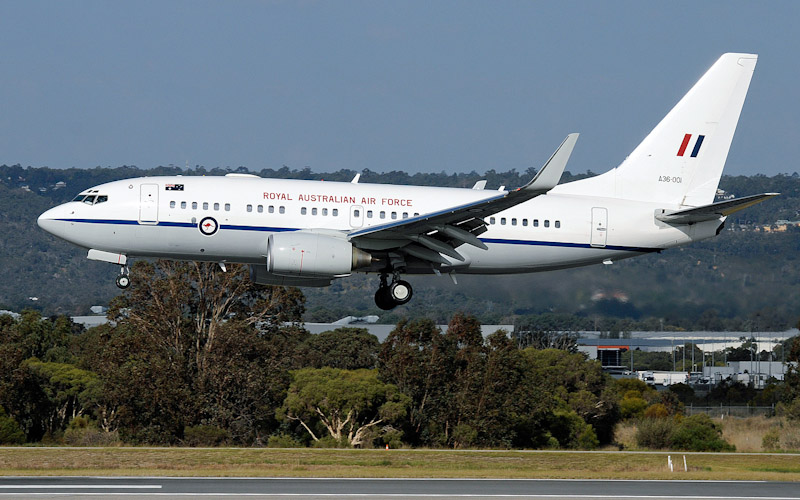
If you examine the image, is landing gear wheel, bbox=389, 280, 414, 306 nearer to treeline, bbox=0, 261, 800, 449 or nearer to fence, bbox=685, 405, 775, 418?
treeline, bbox=0, 261, 800, 449

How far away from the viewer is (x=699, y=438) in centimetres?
6456

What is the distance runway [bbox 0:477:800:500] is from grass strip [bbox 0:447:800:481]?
68.5 inches

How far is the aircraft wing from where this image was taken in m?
30.4

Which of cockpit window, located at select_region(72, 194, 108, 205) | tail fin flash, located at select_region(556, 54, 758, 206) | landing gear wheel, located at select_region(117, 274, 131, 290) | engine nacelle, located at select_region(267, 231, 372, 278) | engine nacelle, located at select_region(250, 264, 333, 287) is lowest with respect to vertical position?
landing gear wheel, located at select_region(117, 274, 131, 290)

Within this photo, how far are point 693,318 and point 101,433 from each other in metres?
40.0

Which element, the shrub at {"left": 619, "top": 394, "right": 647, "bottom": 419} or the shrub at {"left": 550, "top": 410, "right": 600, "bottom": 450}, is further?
the shrub at {"left": 619, "top": 394, "right": 647, "bottom": 419}

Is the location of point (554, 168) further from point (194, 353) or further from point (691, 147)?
point (194, 353)

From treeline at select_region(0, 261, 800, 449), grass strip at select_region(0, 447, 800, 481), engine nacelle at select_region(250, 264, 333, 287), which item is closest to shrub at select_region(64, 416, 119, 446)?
treeline at select_region(0, 261, 800, 449)

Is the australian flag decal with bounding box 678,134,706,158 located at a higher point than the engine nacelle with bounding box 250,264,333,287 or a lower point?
higher

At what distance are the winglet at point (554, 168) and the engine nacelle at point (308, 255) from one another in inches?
255

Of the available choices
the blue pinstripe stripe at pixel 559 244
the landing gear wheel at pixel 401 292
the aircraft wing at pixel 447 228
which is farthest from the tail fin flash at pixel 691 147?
the landing gear wheel at pixel 401 292

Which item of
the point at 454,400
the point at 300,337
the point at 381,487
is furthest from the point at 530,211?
the point at 300,337

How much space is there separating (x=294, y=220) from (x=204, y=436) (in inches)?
1310

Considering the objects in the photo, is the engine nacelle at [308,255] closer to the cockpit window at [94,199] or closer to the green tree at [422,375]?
the cockpit window at [94,199]
